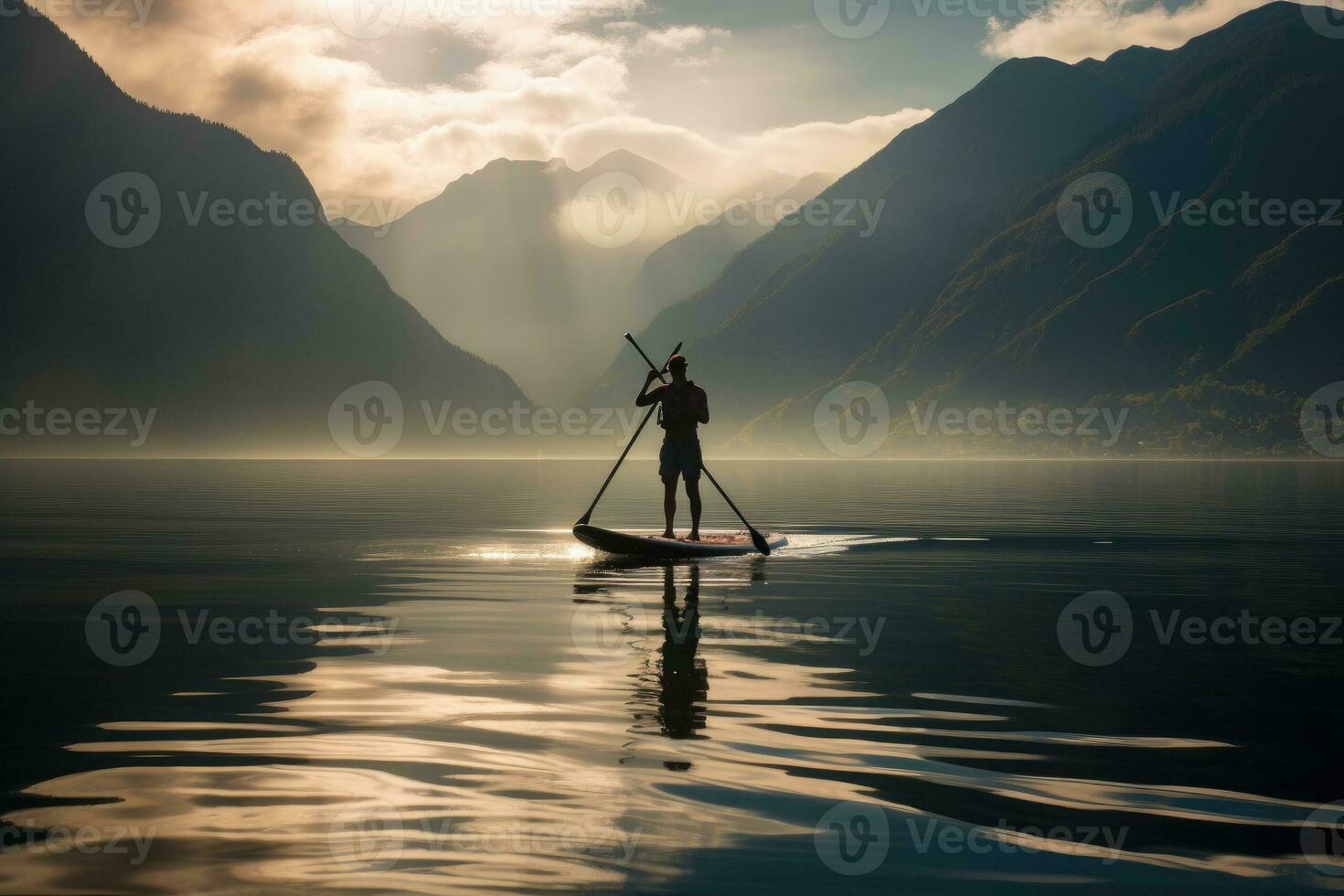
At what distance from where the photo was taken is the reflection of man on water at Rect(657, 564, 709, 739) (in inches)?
Result: 394

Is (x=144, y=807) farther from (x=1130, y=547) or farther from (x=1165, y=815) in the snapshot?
(x=1130, y=547)

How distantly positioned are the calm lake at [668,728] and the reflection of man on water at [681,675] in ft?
0.19

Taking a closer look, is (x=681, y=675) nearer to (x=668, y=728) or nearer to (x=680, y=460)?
(x=668, y=728)

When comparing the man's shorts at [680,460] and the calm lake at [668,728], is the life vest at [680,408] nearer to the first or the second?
the man's shorts at [680,460]

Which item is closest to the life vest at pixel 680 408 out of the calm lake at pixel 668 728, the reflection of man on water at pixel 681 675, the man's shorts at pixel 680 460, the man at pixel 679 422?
the man at pixel 679 422

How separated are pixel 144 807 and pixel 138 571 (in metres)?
15.8

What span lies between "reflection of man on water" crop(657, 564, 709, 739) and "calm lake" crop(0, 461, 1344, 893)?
59mm

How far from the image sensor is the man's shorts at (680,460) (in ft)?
78.2

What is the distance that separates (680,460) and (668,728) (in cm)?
1419

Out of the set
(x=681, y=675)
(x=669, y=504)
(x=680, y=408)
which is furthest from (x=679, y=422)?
(x=681, y=675)

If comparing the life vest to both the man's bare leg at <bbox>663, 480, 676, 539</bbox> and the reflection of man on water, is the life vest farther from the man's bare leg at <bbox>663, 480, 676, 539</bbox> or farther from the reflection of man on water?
the reflection of man on water

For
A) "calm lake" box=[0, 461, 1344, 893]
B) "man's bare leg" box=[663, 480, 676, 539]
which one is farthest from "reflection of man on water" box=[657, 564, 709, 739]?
"man's bare leg" box=[663, 480, 676, 539]

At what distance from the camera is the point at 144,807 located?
297 inches

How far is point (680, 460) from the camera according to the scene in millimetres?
23844
